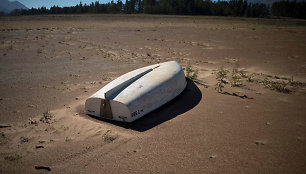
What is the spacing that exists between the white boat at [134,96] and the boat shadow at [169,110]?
0.11m

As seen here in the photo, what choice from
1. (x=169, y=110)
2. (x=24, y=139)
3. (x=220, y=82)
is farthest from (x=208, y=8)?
(x=24, y=139)

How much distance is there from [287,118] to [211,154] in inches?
89.8

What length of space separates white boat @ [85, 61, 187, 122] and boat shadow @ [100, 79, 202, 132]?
0.11 m

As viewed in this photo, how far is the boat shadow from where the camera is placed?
14.7ft

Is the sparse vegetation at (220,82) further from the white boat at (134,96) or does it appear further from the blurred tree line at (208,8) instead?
the blurred tree line at (208,8)

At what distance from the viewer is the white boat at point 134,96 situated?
14.8 feet

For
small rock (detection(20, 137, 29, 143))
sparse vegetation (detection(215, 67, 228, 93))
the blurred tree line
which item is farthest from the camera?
the blurred tree line

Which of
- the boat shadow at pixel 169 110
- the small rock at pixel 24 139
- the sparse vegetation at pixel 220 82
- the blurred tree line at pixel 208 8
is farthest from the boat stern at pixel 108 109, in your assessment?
the blurred tree line at pixel 208 8

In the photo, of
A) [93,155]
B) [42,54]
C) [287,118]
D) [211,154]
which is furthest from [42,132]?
[42,54]

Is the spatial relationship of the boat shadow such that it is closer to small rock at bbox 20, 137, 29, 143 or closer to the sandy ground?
the sandy ground

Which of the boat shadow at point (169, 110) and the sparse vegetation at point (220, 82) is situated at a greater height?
the sparse vegetation at point (220, 82)

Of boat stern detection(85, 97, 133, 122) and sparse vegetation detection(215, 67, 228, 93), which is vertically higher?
sparse vegetation detection(215, 67, 228, 93)

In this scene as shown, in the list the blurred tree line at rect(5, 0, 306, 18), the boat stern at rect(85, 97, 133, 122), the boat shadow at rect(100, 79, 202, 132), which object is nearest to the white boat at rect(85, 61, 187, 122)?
the boat stern at rect(85, 97, 133, 122)

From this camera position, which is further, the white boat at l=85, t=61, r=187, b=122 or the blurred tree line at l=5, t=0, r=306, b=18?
the blurred tree line at l=5, t=0, r=306, b=18
